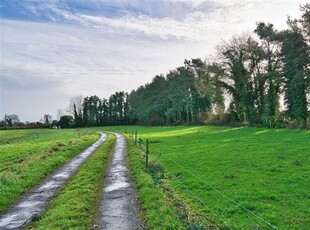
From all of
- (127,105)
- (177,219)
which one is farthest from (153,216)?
(127,105)

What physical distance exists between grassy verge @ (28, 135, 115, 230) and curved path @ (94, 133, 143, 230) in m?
0.35

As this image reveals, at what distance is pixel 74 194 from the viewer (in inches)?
582

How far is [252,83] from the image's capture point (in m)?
71.9

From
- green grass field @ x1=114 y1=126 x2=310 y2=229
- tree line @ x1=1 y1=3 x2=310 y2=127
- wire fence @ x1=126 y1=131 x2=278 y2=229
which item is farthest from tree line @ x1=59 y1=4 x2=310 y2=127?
wire fence @ x1=126 y1=131 x2=278 y2=229

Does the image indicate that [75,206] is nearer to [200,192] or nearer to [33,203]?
[33,203]

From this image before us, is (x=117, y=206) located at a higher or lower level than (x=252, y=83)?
lower

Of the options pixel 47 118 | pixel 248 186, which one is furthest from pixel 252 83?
pixel 47 118

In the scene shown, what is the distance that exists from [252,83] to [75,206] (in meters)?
64.6

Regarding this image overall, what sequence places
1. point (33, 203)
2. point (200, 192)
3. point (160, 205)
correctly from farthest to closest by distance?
1. point (200, 192)
2. point (33, 203)
3. point (160, 205)

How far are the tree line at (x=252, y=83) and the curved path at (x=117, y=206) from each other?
42348 mm

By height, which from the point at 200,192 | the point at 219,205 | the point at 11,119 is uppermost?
the point at 11,119

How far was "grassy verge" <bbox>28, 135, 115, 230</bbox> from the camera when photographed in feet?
36.1

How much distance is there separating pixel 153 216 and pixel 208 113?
83638 mm

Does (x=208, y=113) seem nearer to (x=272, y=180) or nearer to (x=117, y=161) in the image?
(x=117, y=161)
